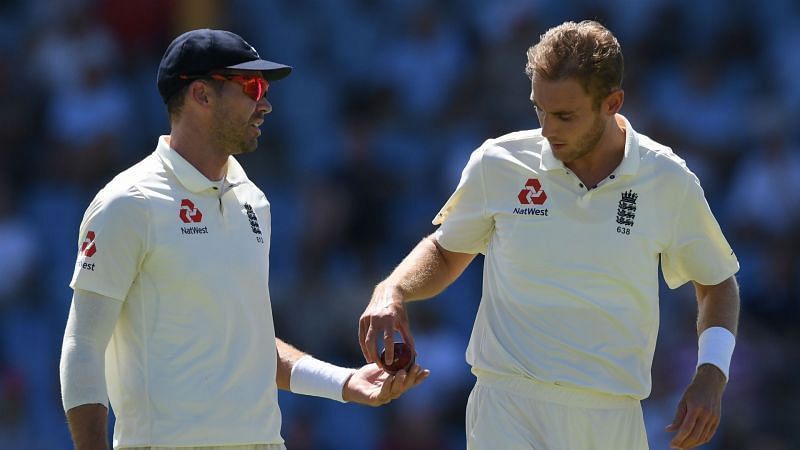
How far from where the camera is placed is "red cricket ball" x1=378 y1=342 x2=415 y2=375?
528cm

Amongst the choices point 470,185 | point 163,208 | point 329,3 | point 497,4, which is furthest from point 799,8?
point 163,208

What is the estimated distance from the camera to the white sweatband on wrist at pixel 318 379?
5.57m

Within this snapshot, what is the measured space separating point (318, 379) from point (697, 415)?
1397mm

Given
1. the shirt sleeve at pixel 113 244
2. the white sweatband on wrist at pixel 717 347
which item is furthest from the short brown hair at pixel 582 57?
the shirt sleeve at pixel 113 244

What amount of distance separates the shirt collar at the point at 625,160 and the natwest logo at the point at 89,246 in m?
1.62

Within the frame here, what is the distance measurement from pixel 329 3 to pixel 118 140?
242 centimetres

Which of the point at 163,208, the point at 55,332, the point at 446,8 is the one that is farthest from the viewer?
the point at 446,8

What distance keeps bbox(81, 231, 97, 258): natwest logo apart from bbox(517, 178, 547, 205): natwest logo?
1.53m

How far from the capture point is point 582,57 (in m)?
5.27

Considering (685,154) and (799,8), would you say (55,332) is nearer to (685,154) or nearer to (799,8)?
(685,154)

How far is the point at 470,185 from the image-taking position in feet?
18.2

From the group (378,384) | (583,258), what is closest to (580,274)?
(583,258)

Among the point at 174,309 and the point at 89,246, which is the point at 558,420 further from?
the point at 89,246

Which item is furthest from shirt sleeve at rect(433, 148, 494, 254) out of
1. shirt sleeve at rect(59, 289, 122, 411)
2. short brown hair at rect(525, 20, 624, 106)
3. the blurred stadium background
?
the blurred stadium background
